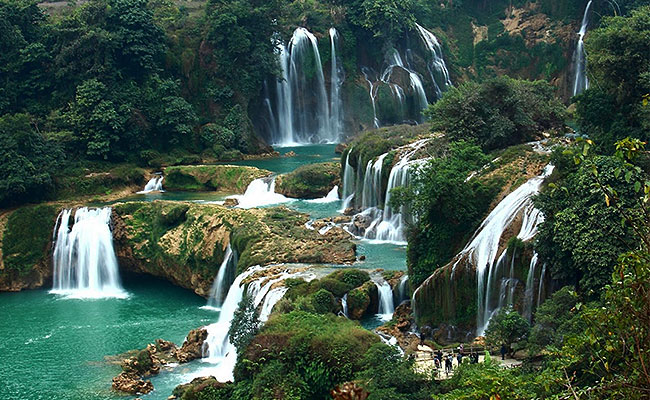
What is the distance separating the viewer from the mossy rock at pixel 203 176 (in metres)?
40.5

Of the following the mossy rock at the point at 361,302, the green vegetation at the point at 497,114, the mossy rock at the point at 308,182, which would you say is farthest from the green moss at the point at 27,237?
the green vegetation at the point at 497,114

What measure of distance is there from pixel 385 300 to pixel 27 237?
16.8 m

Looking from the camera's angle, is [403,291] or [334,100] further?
[334,100]

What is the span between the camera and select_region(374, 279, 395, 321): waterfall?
24.1 m

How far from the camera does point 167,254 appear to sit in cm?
3155

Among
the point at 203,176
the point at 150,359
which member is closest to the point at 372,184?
the point at 203,176

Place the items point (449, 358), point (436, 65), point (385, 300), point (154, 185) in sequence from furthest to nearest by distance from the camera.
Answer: point (436, 65) → point (154, 185) → point (385, 300) → point (449, 358)

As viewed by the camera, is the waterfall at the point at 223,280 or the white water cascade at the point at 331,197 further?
the white water cascade at the point at 331,197

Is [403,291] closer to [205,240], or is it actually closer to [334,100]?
[205,240]

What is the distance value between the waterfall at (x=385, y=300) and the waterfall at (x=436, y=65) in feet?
116

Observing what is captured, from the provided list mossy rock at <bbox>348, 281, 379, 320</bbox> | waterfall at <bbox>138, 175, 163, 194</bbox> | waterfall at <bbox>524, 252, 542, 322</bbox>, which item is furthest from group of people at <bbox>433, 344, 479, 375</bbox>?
waterfall at <bbox>138, 175, 163, 194</bbox>

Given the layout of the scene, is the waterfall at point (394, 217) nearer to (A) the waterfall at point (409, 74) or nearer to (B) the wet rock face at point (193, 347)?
(B) the wet rock face at point (193, 347)

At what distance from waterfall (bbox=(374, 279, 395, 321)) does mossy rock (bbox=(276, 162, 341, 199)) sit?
13.9m

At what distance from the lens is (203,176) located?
135 feet
